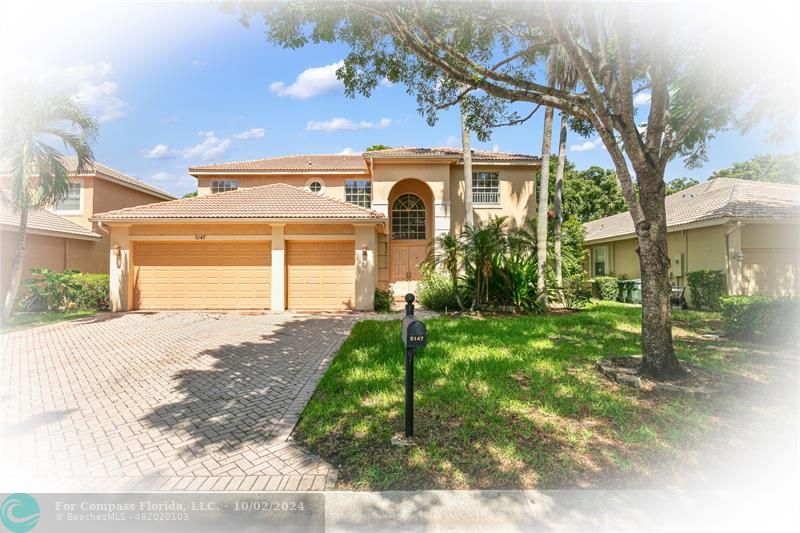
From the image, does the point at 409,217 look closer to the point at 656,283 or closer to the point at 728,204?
the point at 728,204

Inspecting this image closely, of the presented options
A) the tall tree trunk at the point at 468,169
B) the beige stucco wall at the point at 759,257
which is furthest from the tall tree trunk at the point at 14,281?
the beige stucco wall at the point at 759,257

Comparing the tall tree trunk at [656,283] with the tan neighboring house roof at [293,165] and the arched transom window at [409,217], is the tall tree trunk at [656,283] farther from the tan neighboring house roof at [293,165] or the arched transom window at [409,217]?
the tan neighboring house roof at [293,165]

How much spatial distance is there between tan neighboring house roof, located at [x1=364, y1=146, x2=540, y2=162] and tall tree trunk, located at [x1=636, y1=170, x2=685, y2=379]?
12.1 metres

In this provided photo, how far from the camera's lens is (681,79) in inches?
303

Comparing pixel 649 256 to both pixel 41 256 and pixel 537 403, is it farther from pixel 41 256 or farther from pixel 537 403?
pixel 41 256

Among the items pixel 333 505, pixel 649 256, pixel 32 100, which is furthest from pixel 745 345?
pixel 32 100

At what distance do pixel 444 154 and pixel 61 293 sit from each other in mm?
16950

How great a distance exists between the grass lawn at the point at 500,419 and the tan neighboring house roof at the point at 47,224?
16996 mm

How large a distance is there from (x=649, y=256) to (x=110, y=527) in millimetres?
6920

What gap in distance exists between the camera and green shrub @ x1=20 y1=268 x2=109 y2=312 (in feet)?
44.4

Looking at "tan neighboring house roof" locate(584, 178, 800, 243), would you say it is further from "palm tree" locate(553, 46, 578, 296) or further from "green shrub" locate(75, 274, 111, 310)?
"green shrub" locate(75, 274, 111, 310)

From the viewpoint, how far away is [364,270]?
12906mm

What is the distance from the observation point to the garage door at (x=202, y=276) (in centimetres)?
1309

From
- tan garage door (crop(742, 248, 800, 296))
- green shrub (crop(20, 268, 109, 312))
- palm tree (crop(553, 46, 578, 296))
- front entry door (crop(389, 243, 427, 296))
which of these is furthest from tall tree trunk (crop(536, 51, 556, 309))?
green shrub (crop(20, 268, 109, 312))
